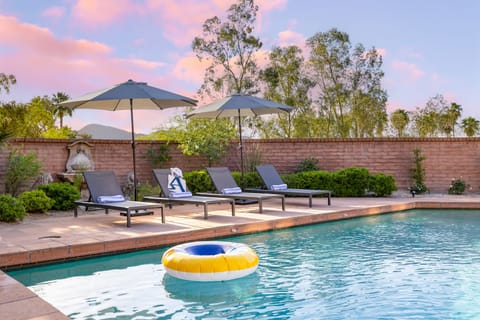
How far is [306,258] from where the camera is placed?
234 inches

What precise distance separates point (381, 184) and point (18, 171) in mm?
8714

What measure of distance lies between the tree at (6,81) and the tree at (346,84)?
1213cm

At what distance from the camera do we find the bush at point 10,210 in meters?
7.99

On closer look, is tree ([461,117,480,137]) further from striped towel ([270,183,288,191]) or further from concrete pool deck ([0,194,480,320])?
striped towel ([270,183,288,191])

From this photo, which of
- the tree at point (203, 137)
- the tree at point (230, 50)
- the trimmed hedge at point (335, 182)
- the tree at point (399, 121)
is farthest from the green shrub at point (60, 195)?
the tree at point (399, 121)

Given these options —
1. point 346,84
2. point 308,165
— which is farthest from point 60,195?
point 346,84

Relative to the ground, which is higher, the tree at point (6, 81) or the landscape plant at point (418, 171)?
the tree at point (6, 81)

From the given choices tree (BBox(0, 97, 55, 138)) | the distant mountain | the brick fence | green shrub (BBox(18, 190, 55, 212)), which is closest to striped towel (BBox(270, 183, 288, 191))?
the brick fence

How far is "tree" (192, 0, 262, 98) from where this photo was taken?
17.8 meters

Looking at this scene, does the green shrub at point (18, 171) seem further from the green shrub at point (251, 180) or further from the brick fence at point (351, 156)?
the green shrub at point (251, 180)

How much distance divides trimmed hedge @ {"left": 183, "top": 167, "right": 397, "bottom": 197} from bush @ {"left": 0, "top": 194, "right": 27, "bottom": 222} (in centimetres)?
462

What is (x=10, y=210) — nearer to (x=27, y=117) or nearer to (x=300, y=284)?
(x=300, y=284)

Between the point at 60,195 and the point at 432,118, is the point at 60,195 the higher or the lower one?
the lower one

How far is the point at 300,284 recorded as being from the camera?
189 inches
